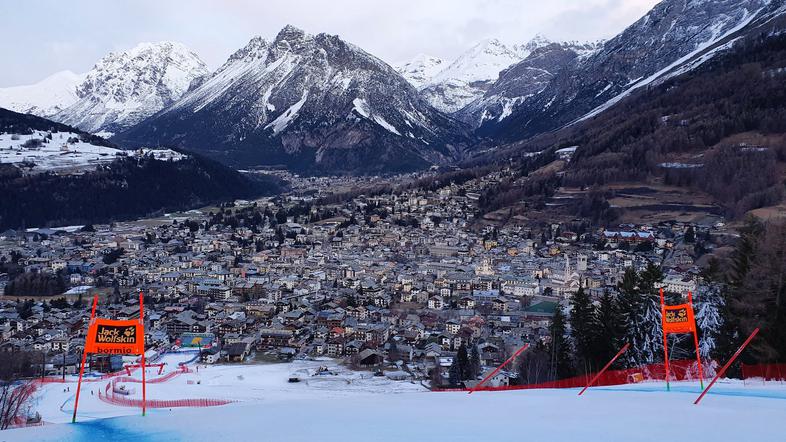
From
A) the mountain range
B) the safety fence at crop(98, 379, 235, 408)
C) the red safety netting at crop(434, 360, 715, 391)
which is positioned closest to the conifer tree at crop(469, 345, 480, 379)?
the safety fence at crop(98, 379, 235, 408)

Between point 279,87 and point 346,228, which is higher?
point 279,87

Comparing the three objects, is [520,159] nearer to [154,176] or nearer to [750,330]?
[154,176]

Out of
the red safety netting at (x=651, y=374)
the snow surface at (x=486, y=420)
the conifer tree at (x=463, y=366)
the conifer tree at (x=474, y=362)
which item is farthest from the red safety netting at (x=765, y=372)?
the conifer tree at (x=474, y=362)

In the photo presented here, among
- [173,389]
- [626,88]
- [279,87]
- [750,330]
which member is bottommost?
[173,389]

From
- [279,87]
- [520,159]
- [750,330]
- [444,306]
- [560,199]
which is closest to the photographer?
[750,330]

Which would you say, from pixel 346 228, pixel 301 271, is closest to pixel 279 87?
pixel 346 228

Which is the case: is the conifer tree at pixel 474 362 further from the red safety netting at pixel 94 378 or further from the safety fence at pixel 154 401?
the red safety netting at pixel 94 378
